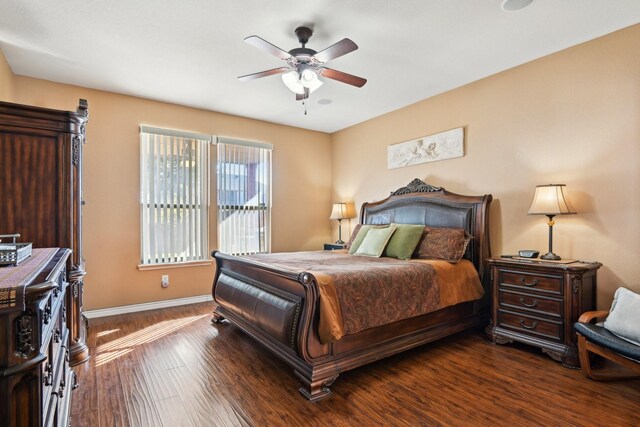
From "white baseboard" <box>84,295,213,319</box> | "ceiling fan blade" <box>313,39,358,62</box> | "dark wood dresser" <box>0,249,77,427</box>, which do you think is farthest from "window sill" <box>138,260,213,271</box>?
"dark wood dresser" <box>0,249,77,427</box>

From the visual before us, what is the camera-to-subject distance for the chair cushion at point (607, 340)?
211 cm

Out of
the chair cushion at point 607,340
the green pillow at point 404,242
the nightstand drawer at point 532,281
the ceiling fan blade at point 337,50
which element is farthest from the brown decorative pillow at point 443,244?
the ceiling fan blade at point 337,50

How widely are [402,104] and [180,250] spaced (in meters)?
3.65

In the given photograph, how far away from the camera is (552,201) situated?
2926 mm

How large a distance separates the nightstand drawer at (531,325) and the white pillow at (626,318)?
41 centimetres

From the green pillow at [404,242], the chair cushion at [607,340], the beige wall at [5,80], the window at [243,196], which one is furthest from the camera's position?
the window at [243,196]

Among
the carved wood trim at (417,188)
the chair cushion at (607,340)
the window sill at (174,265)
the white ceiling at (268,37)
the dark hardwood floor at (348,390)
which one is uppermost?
the white ceiling at (268,37)

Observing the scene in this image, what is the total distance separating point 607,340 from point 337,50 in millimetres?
2739

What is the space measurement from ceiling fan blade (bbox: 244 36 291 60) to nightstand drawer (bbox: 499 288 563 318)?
2857 mm

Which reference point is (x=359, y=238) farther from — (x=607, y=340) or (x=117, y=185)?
(x=117, y=185)

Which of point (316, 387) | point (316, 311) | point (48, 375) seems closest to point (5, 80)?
point (48, 375)

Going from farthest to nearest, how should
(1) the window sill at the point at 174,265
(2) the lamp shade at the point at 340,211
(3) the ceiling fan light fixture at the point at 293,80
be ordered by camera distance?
(2) the lamp shade at the point at 340,211 < (1) the window sill at the point at 174,265 < (3) the ceiling fan light fixture at the point at 293,80

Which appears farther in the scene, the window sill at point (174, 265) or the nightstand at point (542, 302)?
the window sill at point (174, 265)

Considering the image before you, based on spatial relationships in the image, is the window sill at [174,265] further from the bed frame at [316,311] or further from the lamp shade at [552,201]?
the lamp shade at [552,201]
